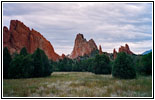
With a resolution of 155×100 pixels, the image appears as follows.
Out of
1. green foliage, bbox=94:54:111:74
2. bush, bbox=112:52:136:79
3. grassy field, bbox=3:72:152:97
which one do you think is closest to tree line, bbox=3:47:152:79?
bush, bbox=112:52:136:79

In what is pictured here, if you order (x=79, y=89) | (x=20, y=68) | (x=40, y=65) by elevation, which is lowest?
(x=79, y=89)

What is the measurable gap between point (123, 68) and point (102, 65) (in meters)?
18.1

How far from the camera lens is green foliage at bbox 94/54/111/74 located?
5112 centimetres

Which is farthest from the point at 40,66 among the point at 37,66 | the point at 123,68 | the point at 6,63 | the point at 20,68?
the point at 123,68

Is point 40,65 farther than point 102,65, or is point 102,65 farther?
point 102,65

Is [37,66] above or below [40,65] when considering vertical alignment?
below

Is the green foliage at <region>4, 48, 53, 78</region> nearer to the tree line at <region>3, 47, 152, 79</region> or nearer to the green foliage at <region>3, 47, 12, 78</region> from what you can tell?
the tree line at <region>3, 47, 152, 79</region>

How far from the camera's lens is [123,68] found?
3328cm

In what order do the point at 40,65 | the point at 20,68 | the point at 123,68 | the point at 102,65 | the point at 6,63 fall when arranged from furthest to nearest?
the point at 102,65 → the point at 40,65 → the point at 123,68 → the point at 20,68 → the point at 6,63

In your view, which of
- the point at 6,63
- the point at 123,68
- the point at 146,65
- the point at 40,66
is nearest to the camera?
the point at 6,63

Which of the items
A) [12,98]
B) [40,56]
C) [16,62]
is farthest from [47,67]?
[12,98]

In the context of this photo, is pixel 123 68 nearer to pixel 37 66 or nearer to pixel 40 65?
pixel 40 65

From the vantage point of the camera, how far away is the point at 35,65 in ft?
134

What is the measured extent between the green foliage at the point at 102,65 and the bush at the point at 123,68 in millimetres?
16681
